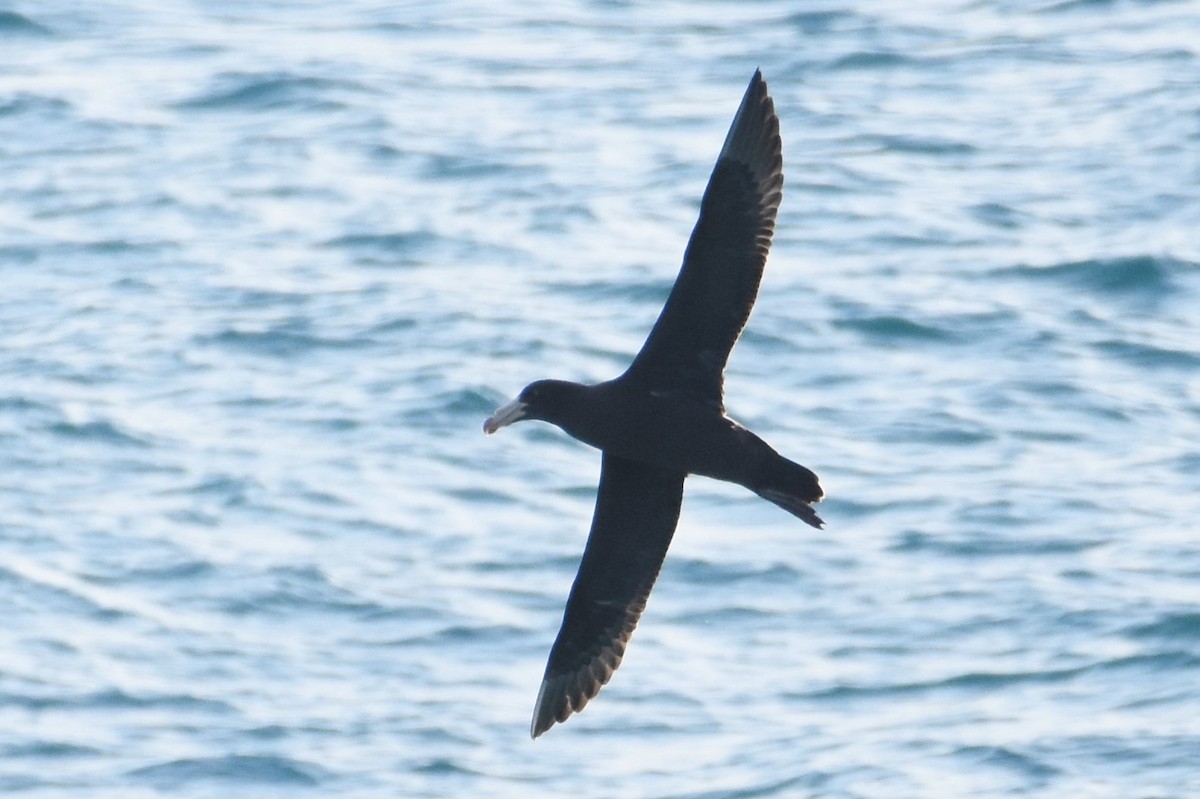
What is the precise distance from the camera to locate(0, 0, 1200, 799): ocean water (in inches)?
383

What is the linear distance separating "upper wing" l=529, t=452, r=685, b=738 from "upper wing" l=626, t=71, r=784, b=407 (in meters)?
0.54

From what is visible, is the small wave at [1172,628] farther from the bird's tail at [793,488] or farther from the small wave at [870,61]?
the small wave at [870,61]

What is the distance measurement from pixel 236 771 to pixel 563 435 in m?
2.98

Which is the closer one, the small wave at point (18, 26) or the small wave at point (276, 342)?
the small wave at point (276, 342)

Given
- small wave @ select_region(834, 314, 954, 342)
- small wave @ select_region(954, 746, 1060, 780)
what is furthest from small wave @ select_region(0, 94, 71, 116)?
small wave @ select_region(954, 746, 1060, 780)

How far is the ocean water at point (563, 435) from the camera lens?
9734 millimetres

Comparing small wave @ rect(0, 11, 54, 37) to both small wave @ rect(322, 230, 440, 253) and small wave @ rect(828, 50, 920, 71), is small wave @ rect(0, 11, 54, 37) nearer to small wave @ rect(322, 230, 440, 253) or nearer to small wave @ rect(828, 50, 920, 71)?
small wave @ rect(322, 230, 440, 253)

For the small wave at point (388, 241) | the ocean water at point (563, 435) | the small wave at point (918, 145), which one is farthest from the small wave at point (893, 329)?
the small wave at point (918, 145)

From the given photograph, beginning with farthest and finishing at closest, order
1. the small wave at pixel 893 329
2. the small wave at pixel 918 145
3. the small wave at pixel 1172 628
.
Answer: the small wave at pixel 918 145 < the small wave at pixel 893 329 < the small wave at pixel 1172 628

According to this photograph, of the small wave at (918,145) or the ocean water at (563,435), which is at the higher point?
the small wave at (918,145)

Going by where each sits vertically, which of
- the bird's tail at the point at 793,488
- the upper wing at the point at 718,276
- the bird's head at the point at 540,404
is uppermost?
the upper wing at the point at 718,276

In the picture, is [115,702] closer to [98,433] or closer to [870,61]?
[98,433]

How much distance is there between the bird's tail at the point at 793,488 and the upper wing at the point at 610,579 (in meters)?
0.72

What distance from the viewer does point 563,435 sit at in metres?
11.7
